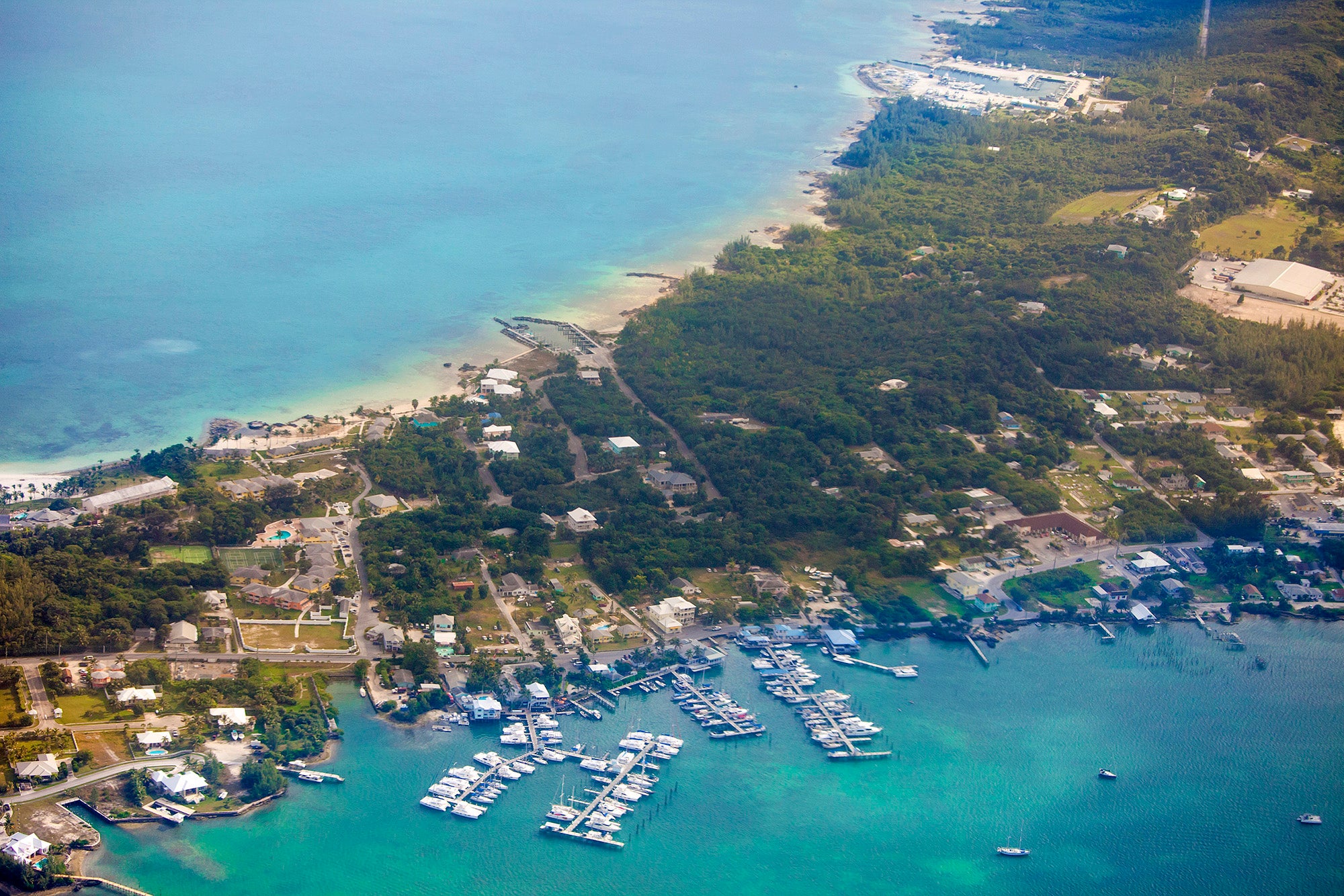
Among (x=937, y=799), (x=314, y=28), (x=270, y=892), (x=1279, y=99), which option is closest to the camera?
(x=270, y=892)

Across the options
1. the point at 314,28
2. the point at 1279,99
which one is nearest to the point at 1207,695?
the point at 1279,99

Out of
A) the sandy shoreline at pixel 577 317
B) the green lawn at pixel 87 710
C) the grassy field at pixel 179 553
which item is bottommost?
the green lawn at pixel 87 710

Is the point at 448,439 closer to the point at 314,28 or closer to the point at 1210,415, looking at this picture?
the point at 1210,415

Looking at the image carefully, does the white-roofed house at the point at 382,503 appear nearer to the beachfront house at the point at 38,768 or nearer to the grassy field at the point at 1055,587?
the beachfront house at the point at 38,768

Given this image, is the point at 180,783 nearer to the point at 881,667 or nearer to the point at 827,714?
the point at 827,714

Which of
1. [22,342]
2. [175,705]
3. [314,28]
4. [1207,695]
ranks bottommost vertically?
[1207,695]

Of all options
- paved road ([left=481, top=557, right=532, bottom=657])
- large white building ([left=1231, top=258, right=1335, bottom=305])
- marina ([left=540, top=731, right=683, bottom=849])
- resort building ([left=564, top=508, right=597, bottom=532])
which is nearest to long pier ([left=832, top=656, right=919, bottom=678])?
marina ([left=540, top=731, right=683, bottom=849])

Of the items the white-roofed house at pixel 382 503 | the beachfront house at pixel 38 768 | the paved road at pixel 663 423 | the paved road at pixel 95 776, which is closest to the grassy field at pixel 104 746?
the paved road at pixel 95 776
